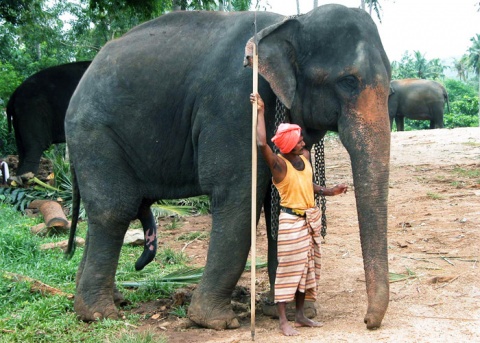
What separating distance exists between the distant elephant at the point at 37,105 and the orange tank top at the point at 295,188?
9.20 m

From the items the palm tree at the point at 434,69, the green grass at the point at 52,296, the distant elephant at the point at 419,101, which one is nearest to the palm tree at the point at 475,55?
the palm tree at the point at 434,69

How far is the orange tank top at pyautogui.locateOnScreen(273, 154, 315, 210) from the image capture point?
4.11m

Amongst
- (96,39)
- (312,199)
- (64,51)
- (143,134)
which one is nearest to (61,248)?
(143,134)

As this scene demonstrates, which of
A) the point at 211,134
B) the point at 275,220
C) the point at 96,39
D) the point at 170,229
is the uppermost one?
the point at 96,39

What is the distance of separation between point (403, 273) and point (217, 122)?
2.27 meters

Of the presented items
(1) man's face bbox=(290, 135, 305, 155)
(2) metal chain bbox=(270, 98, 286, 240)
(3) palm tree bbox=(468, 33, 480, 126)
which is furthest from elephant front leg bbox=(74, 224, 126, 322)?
(3) palm tree bbox=(468, 33, 480, 126)

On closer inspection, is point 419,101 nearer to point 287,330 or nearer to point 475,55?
point 287,330

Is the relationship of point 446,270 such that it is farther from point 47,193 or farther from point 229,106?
point 47,193

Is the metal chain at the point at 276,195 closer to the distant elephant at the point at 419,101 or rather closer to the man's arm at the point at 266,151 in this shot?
the man's arm at the point at 266,151

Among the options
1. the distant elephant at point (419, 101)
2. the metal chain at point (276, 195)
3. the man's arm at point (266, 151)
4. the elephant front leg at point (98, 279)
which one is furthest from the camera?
the distant elephant at point (419, 101)

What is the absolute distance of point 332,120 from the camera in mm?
4289

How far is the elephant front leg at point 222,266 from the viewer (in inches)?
171

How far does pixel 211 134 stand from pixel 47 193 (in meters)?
6.82

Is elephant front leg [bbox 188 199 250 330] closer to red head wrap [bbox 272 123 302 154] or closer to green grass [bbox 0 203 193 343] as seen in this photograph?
green grass [bbox 0 203 193 343]
